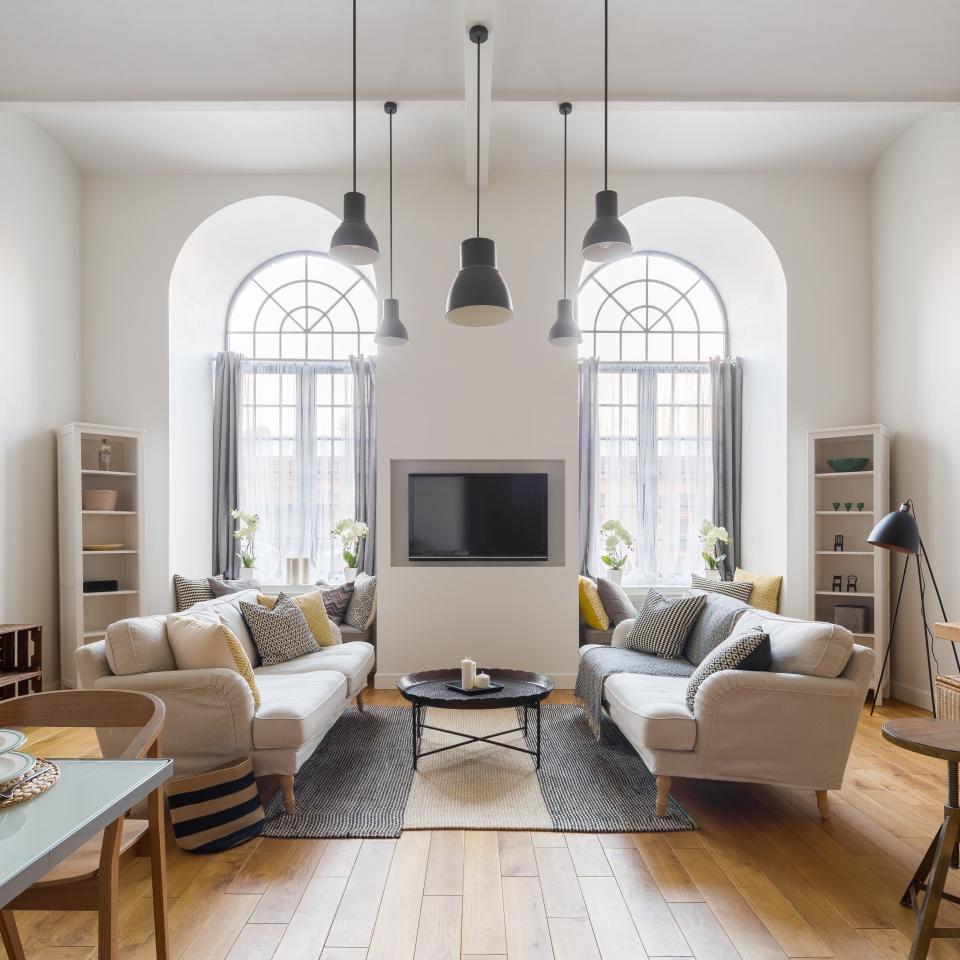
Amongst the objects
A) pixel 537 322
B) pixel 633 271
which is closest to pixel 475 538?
pixel 537 322

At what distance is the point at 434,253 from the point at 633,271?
7.26ft

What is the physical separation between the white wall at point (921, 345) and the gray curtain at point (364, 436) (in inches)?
164

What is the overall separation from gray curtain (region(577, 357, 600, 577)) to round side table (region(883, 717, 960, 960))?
417 cm

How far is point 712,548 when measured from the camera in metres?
6.32

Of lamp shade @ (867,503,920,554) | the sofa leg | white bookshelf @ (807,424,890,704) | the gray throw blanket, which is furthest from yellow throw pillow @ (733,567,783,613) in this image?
the sofa leg

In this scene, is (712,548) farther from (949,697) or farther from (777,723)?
(777,723)

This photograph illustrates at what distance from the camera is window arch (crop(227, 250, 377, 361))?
6.97 metres

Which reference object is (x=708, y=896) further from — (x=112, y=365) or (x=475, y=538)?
(x=112, y=365)

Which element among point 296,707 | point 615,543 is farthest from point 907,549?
point 296,707

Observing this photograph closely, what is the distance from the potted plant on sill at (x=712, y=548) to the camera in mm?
6199

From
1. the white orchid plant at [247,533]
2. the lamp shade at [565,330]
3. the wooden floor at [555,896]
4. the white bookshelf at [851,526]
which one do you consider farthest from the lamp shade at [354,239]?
the white bookshelf at [851,526]

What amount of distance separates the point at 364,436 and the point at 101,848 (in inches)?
202

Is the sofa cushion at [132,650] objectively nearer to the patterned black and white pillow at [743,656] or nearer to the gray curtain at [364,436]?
the patterned black and white pillow at [743,656]

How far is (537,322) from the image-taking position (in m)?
5.75
